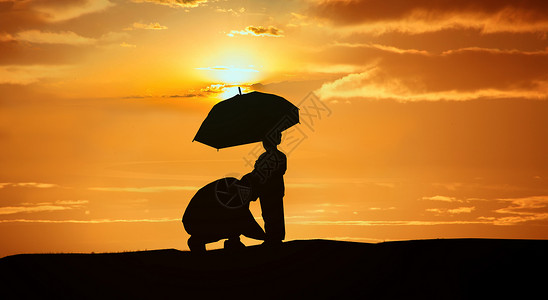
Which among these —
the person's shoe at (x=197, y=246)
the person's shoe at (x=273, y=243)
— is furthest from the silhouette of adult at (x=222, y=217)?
the person's shoe at (x=273, y=243)

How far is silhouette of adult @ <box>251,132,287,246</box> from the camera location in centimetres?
1289

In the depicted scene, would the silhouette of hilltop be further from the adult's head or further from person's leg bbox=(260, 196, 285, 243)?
the adult's head

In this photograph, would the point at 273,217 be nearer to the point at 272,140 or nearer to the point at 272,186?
the point at 272,186

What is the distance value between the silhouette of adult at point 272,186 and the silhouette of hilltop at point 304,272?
37 centimetres

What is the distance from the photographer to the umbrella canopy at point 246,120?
12.9 meters

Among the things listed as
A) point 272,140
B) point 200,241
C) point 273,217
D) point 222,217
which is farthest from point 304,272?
point 272,140

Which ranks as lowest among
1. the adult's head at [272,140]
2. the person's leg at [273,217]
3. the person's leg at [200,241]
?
the person's leg at [200,241]

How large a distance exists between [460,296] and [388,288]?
1.13m

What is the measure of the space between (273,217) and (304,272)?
168 centimetres

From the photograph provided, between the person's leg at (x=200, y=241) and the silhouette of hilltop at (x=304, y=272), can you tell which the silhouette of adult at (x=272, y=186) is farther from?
the person's leg at (x=200, y=241)

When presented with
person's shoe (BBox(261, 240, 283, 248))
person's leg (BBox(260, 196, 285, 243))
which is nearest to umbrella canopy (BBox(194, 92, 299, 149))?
person's leg (BBox(260, 196, 285, 243))

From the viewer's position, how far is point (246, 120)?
12922 mm

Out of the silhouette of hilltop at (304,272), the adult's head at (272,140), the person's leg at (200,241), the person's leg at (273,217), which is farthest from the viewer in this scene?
the person's leg at (200,241)

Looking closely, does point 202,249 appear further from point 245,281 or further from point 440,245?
Answer: point 440,245
